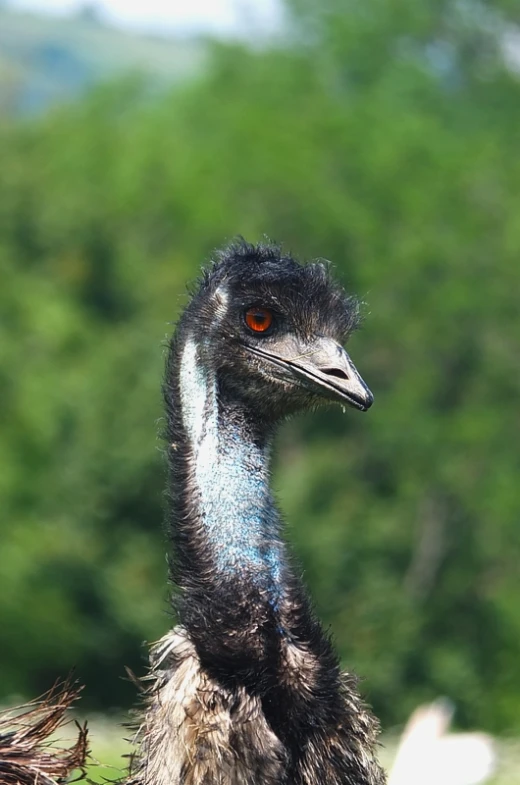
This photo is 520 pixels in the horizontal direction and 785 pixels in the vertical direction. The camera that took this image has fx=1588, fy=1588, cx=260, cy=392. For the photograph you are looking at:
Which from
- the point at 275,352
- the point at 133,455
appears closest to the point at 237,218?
the point at 133,455

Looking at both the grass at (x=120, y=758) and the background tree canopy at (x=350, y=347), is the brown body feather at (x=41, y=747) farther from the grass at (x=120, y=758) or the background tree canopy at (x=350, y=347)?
the background tree canopy at (x=350, y=347)

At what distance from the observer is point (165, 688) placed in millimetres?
5215

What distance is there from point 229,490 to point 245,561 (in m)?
0.24

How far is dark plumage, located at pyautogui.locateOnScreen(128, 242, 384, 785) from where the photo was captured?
5086mm

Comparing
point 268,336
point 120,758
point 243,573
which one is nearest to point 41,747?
point 243,573

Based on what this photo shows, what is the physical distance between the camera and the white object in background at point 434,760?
9.10m

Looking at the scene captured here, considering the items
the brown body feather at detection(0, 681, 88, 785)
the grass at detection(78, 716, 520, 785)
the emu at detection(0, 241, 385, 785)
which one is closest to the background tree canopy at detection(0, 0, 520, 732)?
the grass at detection(78, 716, 520, 785)

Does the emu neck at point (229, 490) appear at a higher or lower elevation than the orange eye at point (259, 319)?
lower

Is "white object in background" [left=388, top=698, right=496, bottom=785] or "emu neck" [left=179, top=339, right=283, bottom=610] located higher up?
"white object in background" [left=388, top=698, right=496, bottom=785]

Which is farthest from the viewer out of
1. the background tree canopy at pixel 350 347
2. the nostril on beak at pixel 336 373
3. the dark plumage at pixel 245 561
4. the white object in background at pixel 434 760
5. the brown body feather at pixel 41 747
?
the background tree canopy at pixel 350 347

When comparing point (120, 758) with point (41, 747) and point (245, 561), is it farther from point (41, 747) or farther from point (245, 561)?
point (245, 561)

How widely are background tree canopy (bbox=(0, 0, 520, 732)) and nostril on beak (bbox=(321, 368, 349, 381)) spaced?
19.3 meters

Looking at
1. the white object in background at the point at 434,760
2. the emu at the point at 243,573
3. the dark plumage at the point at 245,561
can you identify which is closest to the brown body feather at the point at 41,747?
the emu at the point at 243,573

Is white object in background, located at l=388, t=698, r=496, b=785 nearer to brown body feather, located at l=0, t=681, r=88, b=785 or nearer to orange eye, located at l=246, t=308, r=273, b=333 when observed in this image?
brown body feather, located at l=0, t=681, r=88, b=785
